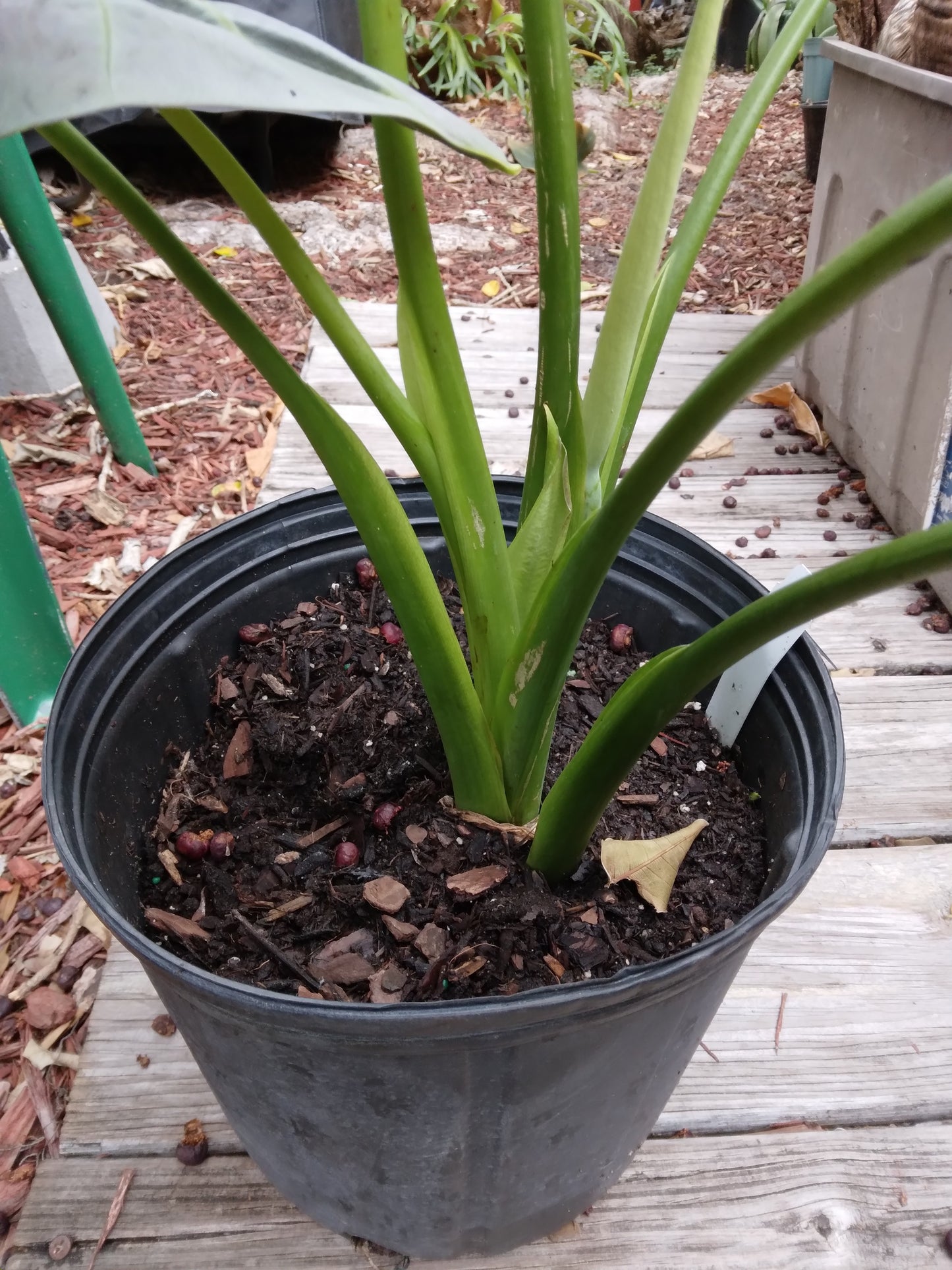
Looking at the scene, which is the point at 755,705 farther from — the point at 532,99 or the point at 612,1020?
the point at 532,99

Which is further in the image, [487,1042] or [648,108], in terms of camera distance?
[648,108]

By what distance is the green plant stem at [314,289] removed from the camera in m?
0.37

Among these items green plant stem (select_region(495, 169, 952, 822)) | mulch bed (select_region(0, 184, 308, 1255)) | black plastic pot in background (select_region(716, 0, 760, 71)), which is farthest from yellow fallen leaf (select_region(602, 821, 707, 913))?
black plastic pot in background (select_region(716, 0, 760, 71))

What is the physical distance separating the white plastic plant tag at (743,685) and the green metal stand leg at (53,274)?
949mm

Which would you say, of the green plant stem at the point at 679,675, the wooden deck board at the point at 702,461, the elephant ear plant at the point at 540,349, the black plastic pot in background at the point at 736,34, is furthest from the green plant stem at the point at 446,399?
the black plastic pot in background at the point at 736,34

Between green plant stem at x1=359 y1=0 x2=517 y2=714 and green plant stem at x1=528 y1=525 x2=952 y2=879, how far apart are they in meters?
0.11

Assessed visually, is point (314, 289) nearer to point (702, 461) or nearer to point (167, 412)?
point (702, 461)

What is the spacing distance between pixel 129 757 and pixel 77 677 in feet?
0.29

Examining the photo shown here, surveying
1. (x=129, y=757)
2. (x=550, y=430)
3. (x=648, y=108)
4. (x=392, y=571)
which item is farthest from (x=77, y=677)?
(x=648, y=108)

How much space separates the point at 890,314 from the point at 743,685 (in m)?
0.79

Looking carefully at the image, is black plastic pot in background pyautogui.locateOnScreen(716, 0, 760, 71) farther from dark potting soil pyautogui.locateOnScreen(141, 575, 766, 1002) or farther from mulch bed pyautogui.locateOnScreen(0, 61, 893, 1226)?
dark potting soil pyautogui.locateOnScreen(141, 575, 766, 1002)

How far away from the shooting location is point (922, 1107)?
0.73 meters

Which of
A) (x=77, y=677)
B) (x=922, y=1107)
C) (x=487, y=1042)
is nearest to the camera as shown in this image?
(x=487, y=1042)

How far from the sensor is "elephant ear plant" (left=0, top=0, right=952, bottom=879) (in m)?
0.20
